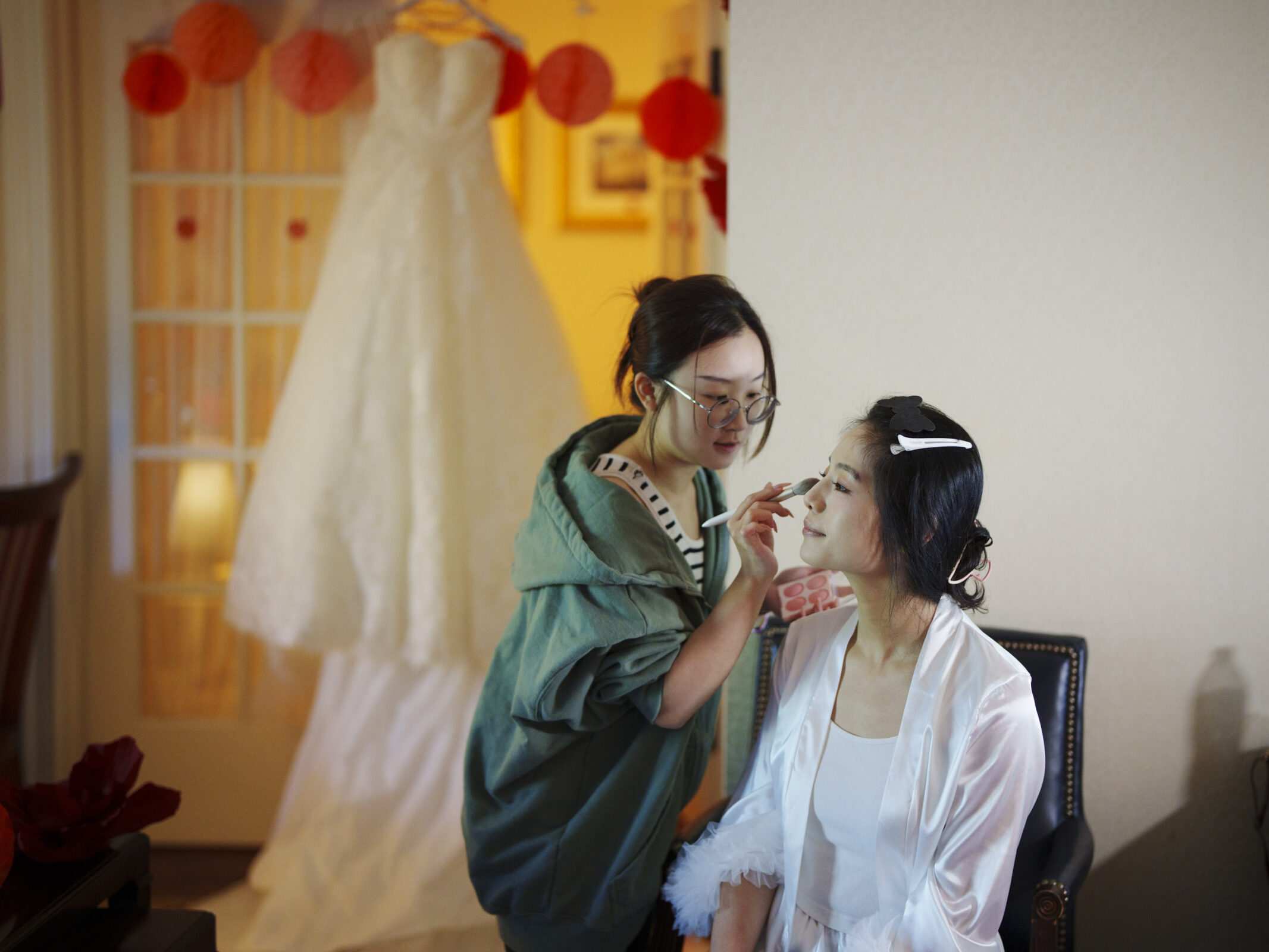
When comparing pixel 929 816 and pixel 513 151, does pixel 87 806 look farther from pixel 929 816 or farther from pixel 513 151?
pixel 513 151

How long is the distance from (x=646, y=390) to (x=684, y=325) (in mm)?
114

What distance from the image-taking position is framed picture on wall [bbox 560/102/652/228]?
11.0 feet

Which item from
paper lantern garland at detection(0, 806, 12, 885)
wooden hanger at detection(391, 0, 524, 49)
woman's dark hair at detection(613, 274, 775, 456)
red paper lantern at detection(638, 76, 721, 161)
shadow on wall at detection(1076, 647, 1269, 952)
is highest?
wooden hanger at detection(391, 0, 524, 49)

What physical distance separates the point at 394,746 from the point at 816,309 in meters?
1.45

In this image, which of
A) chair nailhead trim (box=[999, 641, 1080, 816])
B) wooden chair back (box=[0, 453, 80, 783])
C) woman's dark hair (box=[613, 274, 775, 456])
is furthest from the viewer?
wooden chair back (box=[0, 453, 80, 783])

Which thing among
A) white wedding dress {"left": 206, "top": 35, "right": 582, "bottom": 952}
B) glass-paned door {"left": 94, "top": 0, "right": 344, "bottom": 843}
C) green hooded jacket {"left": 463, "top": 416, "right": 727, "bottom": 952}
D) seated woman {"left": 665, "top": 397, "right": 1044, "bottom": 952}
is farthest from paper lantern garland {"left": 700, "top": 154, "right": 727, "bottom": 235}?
glass-paned door {"left": 94, "top": 0, "right": 344, "bottom": 843}

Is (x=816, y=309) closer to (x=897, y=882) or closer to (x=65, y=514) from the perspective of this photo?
(x=897, y=882)

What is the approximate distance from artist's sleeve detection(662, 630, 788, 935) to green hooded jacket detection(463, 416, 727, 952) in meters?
0.08

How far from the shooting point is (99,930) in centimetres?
135

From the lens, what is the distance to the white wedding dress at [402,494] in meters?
2.05

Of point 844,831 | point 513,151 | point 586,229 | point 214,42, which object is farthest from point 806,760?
point 513,151

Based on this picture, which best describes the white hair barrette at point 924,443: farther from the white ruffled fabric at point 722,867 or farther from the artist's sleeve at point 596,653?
the white ruffled fabric at point 722,867

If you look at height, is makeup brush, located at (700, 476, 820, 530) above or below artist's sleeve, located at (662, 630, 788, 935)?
above

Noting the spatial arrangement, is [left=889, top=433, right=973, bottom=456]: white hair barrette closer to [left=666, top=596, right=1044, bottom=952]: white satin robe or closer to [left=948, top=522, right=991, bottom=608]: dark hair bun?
[left=948, top=522, right=991, bottom=608]: dark hair bun
